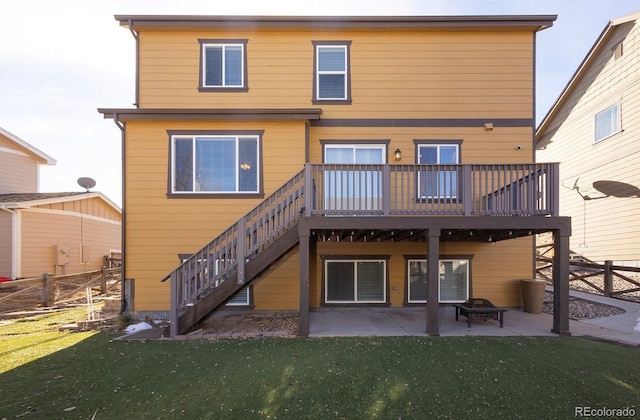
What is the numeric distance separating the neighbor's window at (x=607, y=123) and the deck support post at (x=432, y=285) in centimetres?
1142

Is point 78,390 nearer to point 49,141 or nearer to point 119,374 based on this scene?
point 119,374

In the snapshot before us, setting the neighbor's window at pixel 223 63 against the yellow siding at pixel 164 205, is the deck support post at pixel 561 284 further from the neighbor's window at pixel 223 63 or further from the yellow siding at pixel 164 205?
the neighbor's window at pixel 223 63

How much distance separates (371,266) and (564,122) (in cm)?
1376

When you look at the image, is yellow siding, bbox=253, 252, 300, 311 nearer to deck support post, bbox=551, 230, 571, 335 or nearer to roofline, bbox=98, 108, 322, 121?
roofline, bbox=98, 108, 322, 121

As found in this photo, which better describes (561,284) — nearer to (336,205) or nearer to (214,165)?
(336,205)

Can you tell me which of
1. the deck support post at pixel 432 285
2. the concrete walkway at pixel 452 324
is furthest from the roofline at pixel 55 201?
the deck support post at pixel 432 285

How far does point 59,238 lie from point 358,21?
14.6m

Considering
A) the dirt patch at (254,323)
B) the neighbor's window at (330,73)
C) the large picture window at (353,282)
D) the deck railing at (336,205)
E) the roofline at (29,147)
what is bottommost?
the dirt patch at (254,323)

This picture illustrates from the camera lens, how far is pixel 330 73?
28.0ft

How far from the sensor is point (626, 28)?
11.3m

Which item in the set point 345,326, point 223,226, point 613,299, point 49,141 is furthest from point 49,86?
point 613,299

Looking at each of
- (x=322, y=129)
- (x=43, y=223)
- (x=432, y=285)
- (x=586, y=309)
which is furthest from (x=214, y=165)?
(x=586, y=309)

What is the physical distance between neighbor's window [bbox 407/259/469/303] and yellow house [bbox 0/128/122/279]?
46.5ft

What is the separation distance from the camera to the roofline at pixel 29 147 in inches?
556
